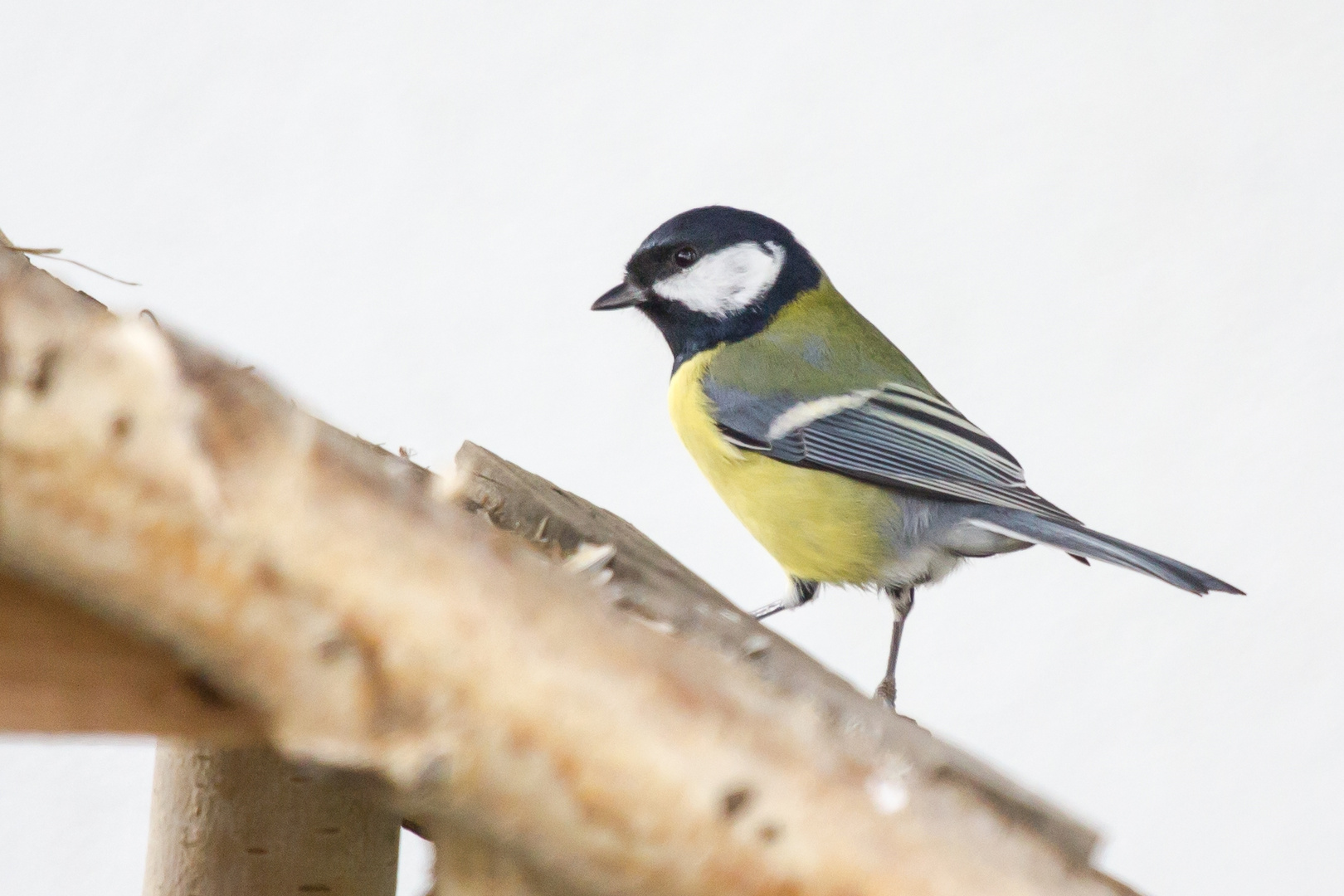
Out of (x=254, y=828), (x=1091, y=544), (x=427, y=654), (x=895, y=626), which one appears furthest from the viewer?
(x=895, y=626)

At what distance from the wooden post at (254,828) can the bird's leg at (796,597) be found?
1.51ft

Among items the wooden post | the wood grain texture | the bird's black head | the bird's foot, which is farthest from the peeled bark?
the bird's black head

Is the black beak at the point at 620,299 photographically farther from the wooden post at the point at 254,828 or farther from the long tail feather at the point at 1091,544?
the wooden post at the point at 254,828

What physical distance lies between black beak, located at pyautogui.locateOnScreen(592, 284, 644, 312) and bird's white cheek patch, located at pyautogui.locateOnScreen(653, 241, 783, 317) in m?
0.01

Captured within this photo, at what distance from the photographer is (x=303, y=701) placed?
267mm

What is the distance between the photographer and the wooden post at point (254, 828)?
1.36 ft

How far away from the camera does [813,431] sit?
0.83 meters

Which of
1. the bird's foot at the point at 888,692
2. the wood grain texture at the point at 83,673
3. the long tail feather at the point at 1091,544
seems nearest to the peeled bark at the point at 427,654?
the wood grain texture at the point at 83,673

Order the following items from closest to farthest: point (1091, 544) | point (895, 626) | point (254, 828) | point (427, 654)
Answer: point (427, 654) < point (254, 828) < point (1091, 544) < point (895, 626)

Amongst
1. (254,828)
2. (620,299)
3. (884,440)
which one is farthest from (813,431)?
(254,828)

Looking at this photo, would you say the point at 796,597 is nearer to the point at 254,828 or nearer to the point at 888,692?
the point at 888,692

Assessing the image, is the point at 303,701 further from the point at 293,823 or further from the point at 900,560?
the point at 900,560

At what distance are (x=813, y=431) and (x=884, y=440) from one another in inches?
1.8

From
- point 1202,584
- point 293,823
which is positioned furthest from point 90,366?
point 1202,584
